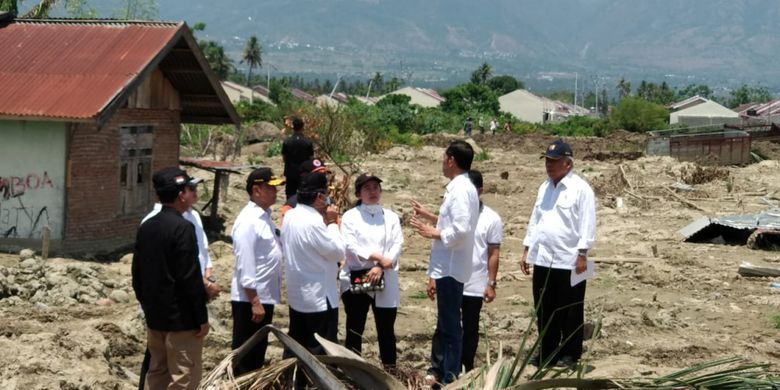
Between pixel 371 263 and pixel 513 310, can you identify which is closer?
pixel 371 263

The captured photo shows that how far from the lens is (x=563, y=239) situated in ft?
29.9

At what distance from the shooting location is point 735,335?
39.3 feet

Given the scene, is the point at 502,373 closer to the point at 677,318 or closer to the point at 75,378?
the point at 75,378

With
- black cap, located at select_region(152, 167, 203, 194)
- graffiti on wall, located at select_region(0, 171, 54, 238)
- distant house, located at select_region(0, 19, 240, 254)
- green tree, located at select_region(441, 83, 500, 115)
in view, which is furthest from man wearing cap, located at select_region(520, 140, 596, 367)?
green tree, located at select_region(441, 83, 500, 115)

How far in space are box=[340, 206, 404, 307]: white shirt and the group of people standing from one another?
0.01m

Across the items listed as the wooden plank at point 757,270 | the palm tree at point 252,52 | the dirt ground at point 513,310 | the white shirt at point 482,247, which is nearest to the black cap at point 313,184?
the white shirt at point 482,247

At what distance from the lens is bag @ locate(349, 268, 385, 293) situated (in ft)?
27.8

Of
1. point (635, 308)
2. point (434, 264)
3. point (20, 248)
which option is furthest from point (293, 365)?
point (20, 248)

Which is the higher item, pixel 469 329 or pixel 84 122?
pixel 84 122

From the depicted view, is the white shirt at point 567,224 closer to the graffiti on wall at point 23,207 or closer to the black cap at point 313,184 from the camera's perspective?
the black cap at point 313,184

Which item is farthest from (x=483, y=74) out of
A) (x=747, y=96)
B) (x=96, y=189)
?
(x=96, y=189)

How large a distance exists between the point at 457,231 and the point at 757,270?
8.49 meters

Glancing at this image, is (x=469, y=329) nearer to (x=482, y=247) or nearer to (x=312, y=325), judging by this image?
(x=482, y=247)

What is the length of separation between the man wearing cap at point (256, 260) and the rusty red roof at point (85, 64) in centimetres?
797
